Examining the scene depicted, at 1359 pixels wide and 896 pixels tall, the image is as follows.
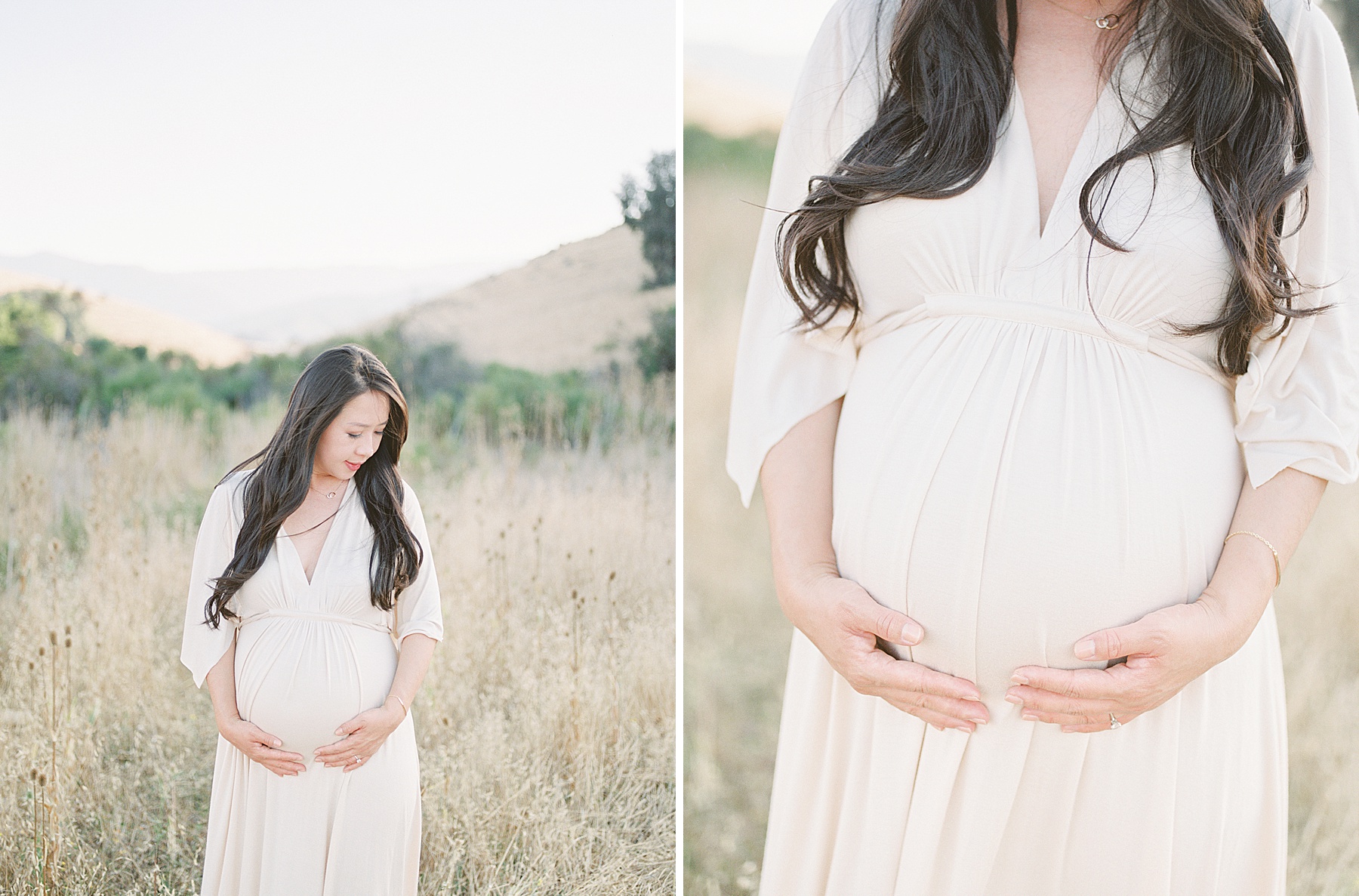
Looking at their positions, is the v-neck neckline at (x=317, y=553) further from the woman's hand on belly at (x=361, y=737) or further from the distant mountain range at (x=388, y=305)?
the distant mountain range at (x=388, y=305)

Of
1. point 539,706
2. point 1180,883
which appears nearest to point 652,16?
point 539,706

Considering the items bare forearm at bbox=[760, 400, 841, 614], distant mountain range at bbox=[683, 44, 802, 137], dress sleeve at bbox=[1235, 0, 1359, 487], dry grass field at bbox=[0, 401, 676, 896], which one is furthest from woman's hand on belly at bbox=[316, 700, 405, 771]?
distant mountain range at bbox=[683, 44, 802, 137]

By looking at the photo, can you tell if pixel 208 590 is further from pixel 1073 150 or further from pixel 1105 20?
pixel 1105 20

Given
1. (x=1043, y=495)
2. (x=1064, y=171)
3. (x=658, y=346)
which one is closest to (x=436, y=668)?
(x=658, y=346)

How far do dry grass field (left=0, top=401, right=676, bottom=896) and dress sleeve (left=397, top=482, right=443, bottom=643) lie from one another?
2.44 ft

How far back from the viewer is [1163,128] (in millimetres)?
1207

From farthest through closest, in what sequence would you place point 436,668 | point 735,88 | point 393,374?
point 735,88 → point 393,374 → point 436,668

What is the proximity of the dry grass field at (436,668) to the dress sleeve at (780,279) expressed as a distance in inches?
50.6

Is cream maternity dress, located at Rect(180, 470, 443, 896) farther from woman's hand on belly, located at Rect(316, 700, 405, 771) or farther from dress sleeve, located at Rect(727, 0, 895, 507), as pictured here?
dress sleeve, located at Rect(727, 0, 895, 507)

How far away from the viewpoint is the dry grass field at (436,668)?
2205mm

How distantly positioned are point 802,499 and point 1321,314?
72 centimetres

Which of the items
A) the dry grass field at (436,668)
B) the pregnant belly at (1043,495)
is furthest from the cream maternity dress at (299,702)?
the pregnant belly at (1043,495)

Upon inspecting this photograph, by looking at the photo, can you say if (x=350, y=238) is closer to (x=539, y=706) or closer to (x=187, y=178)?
(x=187, y=178)

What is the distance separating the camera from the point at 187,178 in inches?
95.7
